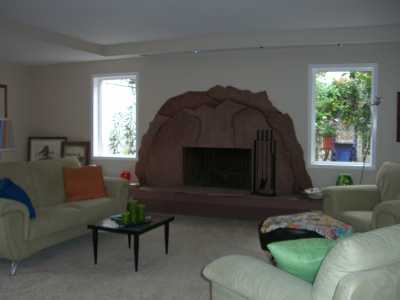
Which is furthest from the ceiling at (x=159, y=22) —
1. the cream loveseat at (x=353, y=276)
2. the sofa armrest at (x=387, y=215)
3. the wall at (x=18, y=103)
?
the cream loveseat at (x=353, y=276)

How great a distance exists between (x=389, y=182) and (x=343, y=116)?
159 centimetres

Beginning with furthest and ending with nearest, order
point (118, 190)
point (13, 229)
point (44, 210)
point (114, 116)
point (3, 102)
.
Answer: point (114, 116) → point (3, 102) → point (118, 190) → point (44, 210) → point (13, 229)

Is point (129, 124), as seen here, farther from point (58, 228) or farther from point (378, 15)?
point (378, 15)

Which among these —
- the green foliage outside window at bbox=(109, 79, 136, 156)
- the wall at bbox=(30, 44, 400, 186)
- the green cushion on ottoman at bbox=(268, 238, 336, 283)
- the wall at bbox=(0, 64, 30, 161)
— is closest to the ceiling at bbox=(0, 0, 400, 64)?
the wall at bbox=(30, 44, 400, 186)

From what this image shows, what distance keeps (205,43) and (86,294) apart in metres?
3.84

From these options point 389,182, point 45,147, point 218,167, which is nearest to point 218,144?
point 218,167

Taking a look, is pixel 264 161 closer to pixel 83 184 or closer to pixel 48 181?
pixel 83 184

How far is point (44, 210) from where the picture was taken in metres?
4.15

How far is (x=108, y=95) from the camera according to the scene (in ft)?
23.3

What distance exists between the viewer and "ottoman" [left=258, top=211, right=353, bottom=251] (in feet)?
11.3

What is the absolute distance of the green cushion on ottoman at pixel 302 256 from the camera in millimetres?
1957

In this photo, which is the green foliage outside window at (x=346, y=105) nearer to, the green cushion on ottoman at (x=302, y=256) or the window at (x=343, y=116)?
the window at (x=343, y=116)

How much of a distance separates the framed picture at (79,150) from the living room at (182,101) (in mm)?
97

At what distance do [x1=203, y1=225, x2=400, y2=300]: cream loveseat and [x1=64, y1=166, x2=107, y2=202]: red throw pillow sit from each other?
125 inches
